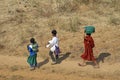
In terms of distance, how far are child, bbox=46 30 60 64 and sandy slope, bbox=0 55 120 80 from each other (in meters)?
0.29

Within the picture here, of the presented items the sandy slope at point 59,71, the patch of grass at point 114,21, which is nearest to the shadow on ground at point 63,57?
the sandy slope at point 59,71

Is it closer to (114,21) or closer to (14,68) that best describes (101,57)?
(114,21)

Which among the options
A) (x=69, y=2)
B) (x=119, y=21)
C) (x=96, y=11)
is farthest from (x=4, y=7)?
(x=119, y=21)

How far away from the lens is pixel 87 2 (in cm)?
1628

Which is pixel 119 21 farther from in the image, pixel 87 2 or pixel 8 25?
pixel 8 25

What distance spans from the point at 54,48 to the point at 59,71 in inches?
33.0

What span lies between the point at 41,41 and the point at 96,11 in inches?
142

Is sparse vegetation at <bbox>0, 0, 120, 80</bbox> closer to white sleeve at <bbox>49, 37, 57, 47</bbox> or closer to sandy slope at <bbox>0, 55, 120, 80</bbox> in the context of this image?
sandy slope at <bbox>0, 55, 120, 80</bbox>

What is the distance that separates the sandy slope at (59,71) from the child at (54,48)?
0.94ft

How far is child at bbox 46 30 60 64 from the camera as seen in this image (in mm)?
11391

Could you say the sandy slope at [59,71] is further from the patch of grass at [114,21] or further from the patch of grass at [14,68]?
the patch of grass at [114,21]

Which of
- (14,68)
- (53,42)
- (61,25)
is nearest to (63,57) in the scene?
(53,42)

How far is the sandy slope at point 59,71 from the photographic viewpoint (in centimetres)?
1080

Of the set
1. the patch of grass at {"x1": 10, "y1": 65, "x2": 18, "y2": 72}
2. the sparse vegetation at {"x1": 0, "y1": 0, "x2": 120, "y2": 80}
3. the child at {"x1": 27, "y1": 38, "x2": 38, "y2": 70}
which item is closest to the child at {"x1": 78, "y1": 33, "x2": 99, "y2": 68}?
the sparse vegetation at {"x1": 0, "y1": 0, "x2": 120, "y2": 80}
